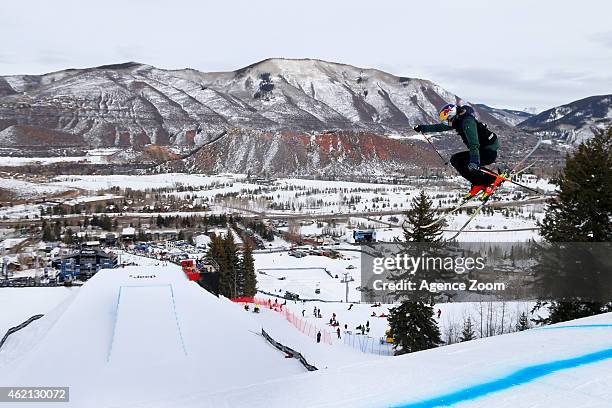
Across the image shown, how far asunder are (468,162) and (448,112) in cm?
84

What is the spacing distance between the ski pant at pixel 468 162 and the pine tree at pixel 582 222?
8058mm

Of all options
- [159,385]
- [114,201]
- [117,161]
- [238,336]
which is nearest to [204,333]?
[238,336]

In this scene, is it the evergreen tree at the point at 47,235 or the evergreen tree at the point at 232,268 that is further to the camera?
the evergreen tree at the point at 47,235

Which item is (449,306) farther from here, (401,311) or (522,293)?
(401,311)

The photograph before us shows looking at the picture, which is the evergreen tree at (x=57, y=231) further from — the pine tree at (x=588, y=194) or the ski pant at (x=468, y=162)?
the ski pant at (x=468, y=162)

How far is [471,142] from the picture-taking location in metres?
5.61

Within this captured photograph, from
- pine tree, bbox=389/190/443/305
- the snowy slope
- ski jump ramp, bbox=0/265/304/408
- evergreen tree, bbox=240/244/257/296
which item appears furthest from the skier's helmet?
evergreen tree, bbox=240/244/257/296

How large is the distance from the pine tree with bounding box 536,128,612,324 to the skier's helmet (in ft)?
30.3

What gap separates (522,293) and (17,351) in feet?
80.6

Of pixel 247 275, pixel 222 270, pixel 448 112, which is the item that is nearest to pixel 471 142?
pixel 448 112

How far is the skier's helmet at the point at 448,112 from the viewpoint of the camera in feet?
18.4

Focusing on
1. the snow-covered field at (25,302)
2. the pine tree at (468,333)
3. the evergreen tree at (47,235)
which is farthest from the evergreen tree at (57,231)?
the pine tree at (468,333)

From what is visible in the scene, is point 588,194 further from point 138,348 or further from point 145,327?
point 145,327

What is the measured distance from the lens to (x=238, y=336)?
1723cm
